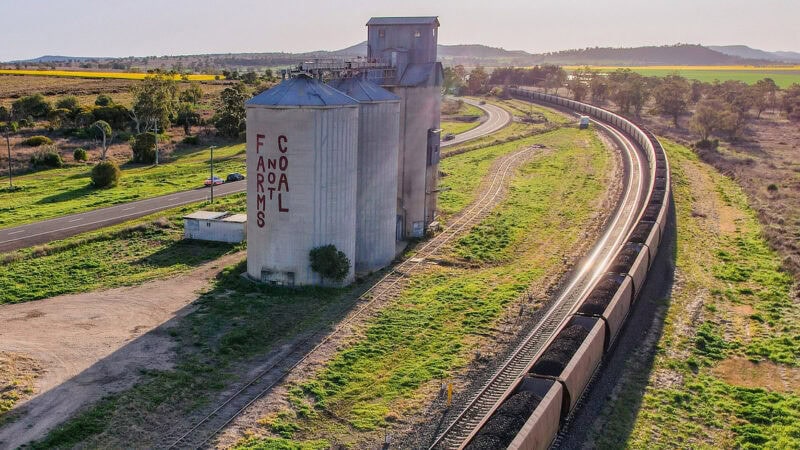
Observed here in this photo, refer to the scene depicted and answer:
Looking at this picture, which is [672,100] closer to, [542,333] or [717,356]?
[717,356]

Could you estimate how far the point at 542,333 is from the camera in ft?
115

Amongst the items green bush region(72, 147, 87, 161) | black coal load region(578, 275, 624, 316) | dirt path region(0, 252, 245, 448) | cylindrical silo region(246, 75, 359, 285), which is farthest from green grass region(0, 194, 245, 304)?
green bush region(72, 147, 87, 161)

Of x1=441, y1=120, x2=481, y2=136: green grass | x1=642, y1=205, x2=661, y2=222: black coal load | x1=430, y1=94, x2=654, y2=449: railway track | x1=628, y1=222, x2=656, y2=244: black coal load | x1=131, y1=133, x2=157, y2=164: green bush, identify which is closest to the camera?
x1=430, y1=94, x2=654, y2=449: railway track

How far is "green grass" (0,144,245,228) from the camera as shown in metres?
57.9

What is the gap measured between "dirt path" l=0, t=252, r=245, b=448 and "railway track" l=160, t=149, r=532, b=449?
464cm

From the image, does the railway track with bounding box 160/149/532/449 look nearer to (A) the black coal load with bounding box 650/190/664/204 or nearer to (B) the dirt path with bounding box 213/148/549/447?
(B) the dirt path with bounding box 213/148/549/447

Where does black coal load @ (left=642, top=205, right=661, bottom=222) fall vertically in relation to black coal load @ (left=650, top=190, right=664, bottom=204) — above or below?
below

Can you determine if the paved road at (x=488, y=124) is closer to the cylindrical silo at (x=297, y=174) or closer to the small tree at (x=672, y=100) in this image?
the small tree at (x=672, y=100)

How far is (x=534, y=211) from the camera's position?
62.5 m

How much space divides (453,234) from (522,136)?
63123 millimetres

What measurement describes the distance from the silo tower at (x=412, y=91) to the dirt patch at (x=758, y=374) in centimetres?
2566

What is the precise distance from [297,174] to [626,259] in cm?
2043

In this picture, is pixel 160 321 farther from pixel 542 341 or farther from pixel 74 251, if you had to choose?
pixel 542 341

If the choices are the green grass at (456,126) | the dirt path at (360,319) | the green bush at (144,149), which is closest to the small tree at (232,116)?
the green bush at (144,149)
